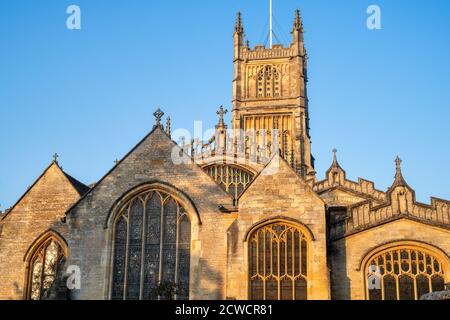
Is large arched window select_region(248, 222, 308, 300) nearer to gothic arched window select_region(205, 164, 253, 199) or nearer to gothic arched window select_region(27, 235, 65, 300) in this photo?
gothic arched window select_region(27, 235, 65, 300)

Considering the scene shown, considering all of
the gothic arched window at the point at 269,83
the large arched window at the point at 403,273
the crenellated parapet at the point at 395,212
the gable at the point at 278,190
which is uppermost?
the gothic arched window at the point at 269,83

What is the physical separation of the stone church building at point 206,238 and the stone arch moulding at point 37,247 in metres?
0.05

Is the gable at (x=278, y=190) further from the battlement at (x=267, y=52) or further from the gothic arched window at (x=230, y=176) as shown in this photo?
the battlement at (x=267, y=52)

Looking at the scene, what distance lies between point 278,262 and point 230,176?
18.5 metres

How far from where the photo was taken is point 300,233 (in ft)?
86.6

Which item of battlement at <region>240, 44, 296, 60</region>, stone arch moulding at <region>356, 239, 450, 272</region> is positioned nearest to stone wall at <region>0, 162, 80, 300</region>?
stone arch moulding at <region>356, 239, 450, 272</region>

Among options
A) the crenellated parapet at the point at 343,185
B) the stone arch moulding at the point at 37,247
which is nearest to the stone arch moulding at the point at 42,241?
the stone arch moulding at the point at 37,247

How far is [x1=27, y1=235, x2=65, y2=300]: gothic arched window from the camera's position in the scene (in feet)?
96.7

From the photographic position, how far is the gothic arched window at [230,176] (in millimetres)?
43906

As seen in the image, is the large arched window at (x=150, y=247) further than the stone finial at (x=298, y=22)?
No

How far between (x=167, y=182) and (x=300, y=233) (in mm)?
5930
